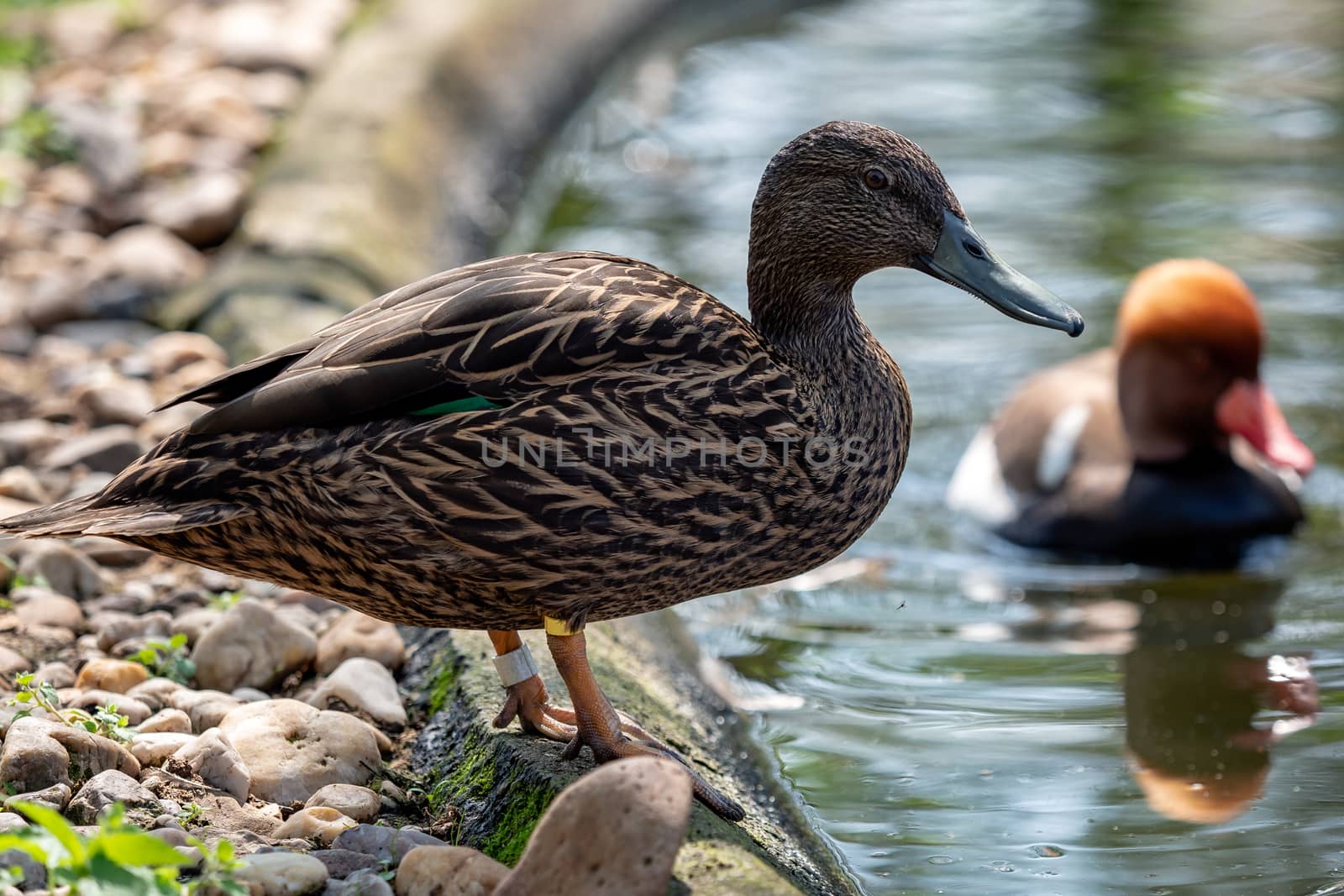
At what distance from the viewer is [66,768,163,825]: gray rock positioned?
9.80 ft

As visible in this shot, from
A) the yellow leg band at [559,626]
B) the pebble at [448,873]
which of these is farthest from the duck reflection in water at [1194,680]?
the pebble at [448,873]

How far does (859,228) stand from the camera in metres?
3.54

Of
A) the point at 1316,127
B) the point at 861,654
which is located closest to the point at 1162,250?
the point at 1316,127

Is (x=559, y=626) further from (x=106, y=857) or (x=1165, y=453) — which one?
(x=1165, y=453)

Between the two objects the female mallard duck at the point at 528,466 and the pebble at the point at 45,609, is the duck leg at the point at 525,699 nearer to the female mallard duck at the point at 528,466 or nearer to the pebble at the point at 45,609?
the female mallard duck at the point at 528,466

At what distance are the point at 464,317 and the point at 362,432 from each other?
310mm

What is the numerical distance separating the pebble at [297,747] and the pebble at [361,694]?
18 centimetres

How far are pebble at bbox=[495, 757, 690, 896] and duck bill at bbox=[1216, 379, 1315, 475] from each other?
13.2ft

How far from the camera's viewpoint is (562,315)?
3.20 m

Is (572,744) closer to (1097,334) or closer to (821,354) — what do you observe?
(821,354)

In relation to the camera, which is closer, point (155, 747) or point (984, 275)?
point (155, 747)

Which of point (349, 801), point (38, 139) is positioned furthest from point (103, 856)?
point (38, 139)

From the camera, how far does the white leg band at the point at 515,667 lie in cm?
345

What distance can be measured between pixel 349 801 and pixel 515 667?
47 centimetres
